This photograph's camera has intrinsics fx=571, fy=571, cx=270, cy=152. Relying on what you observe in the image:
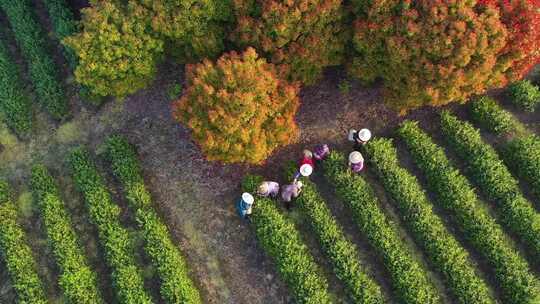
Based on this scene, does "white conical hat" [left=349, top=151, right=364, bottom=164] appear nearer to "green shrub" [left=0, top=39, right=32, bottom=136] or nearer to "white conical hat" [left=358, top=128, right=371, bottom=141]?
"white conical hat" [left=358, top=128, right=371, bottom=141]

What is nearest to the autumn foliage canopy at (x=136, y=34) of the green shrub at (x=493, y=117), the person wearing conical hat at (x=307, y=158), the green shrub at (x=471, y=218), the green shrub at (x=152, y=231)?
the green shrub at (x=152, y=231)

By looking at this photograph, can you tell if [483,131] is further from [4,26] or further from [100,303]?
[4,26]

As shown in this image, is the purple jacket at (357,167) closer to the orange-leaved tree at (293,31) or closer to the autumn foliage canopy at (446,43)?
the autumn foliage canopy at (446,43)

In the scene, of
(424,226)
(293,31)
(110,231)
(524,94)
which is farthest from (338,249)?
(524,94)

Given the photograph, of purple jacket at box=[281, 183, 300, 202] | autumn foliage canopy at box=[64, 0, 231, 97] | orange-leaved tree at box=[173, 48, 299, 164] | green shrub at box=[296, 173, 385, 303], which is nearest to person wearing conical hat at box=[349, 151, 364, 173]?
green shrub at box=[296, 173, 385, 303]

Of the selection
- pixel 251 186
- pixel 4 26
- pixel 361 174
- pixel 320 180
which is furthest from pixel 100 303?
pixel 4 26

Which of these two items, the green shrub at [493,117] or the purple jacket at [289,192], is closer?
the purple jacket at [289,192]
